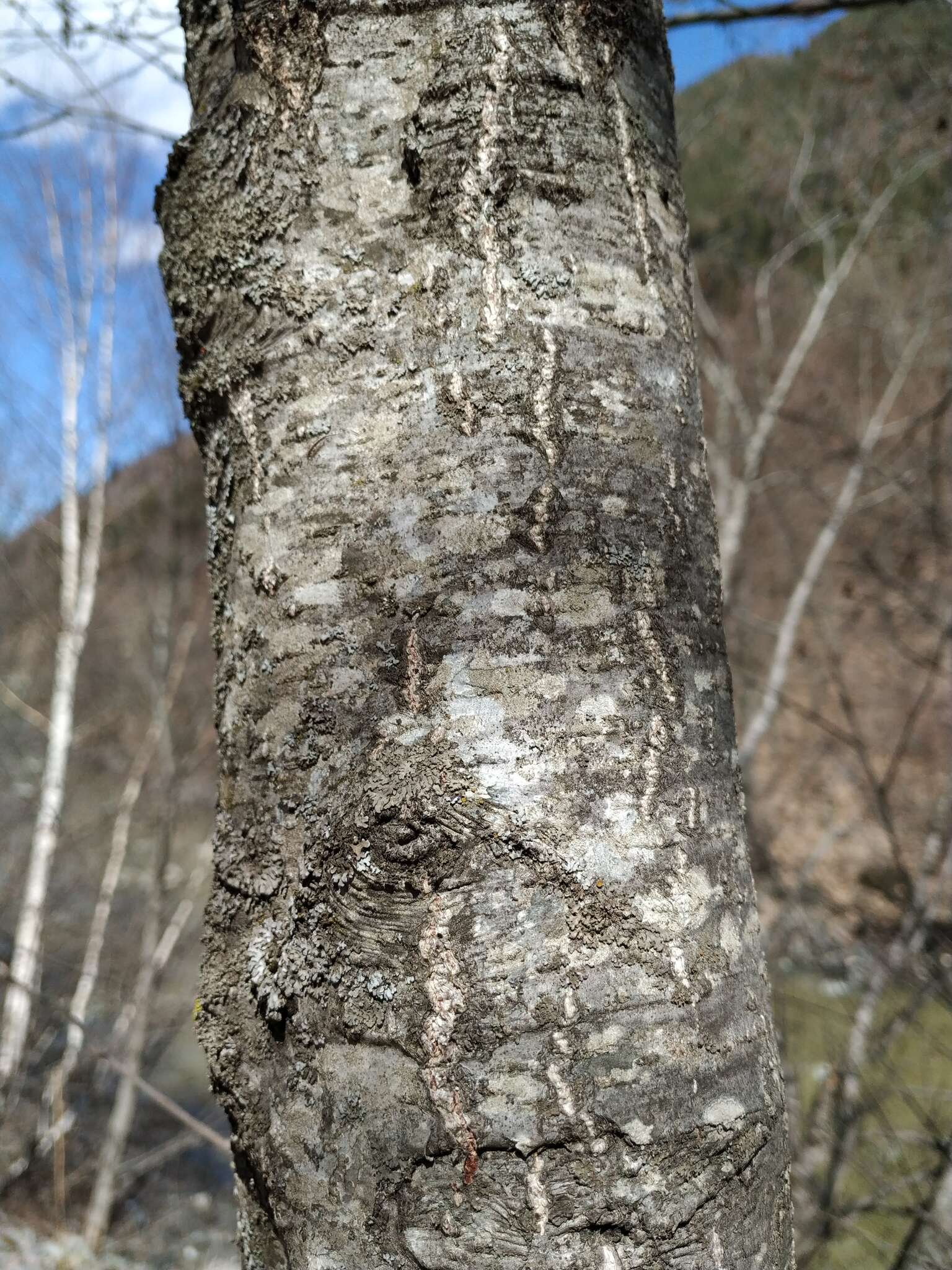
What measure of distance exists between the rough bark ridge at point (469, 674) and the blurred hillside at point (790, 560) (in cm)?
267

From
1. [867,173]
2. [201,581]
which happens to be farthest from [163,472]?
[867,173]

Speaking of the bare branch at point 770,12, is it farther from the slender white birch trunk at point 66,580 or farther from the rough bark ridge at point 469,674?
the slender white birch trunk at point 66,580

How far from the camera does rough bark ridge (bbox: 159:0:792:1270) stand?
714mm

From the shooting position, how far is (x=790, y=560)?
1051cm

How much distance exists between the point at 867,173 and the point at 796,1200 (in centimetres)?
585

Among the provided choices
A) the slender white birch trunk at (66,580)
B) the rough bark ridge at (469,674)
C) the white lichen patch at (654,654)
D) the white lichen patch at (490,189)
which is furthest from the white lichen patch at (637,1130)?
the slender white birch trunk at (66,580)

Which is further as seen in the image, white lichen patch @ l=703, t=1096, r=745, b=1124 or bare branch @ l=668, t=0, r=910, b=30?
bare branch @ l=668, t=0, r=910, b=30

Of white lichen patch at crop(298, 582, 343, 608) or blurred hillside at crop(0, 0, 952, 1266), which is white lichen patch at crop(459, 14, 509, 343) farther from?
blurred hillside at crop(0, 0, 952, 1266)

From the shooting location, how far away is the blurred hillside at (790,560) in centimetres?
510

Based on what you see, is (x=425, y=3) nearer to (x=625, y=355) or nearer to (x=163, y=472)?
(x=625, y=355)

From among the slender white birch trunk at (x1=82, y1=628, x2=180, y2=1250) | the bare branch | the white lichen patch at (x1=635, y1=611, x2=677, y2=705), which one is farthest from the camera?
the slender white birch trunk at (x1=82, y1=628, x2=180, y2=1250)

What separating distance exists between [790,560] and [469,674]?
1046cm

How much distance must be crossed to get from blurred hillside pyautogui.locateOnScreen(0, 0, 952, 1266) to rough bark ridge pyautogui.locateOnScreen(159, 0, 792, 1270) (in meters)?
2.67

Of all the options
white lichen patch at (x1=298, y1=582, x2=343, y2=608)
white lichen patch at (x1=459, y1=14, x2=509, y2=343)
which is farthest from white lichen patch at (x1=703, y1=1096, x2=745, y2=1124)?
white lichen patch at (x1=459, y1=14, x2=509, y2=343)
